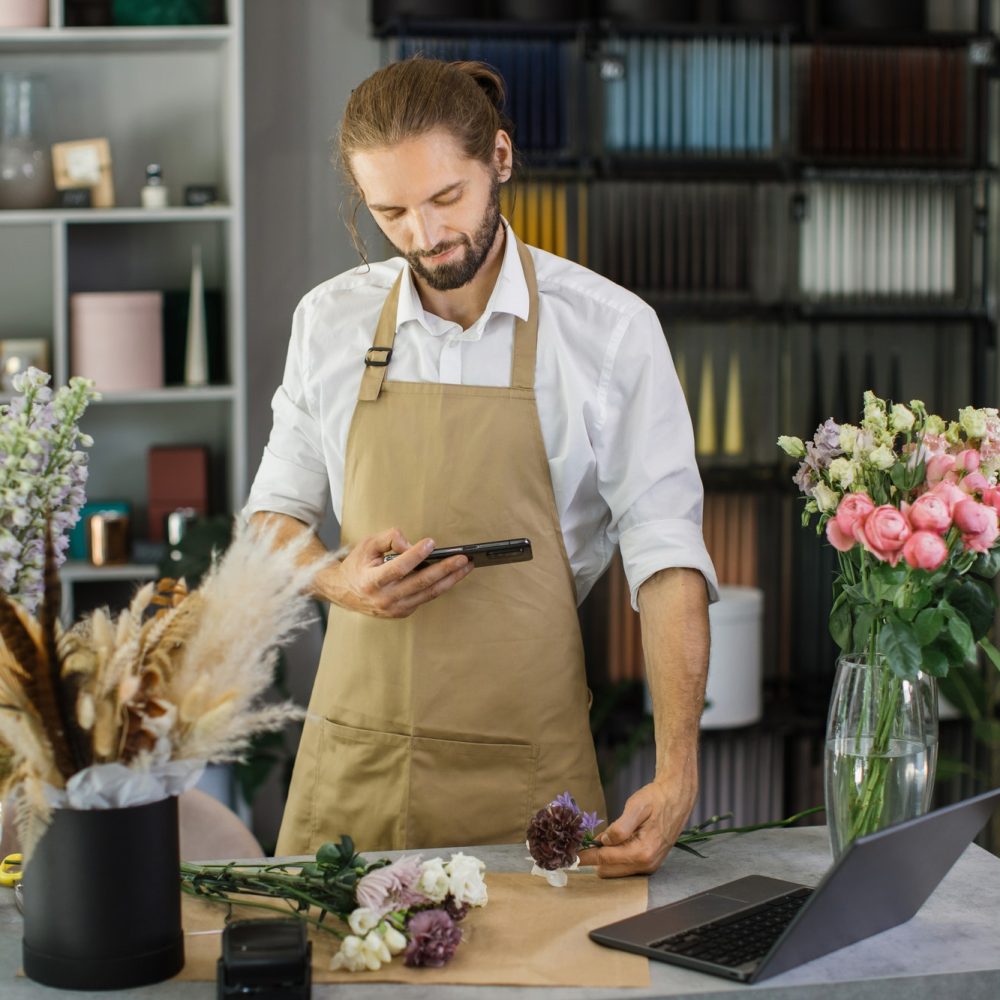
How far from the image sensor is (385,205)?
75.9 inches

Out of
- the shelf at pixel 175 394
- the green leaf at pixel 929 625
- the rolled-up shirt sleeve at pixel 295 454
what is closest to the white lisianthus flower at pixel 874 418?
the green leaf at pixel 929 625

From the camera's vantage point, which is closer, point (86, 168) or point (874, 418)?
point (874, 418)

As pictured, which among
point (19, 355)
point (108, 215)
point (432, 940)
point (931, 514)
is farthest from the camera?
point (19, 355)

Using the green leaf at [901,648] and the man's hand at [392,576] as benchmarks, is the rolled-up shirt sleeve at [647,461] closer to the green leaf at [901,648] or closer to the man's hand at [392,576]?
the man's hand at [392,576]

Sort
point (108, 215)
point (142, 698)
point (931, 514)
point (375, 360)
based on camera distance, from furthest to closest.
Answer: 1. point (108, 215)
2. point (375, 360)
3. point (931, 514)
4. point (142, 698)

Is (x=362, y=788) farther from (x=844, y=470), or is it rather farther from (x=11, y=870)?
(x=844, y=470)

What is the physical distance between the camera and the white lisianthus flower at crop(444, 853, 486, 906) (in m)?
1.43

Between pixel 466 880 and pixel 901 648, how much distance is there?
0.53 meters

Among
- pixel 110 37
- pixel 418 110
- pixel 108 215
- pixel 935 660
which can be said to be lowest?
pixel 935 660

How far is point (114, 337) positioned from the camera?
142 inches

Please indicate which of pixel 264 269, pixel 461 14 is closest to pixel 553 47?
pixel 461 14

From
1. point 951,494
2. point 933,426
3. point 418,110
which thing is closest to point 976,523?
point 951,494

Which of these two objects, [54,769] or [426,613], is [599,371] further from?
[54,769]

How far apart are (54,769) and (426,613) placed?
2.68 ft
